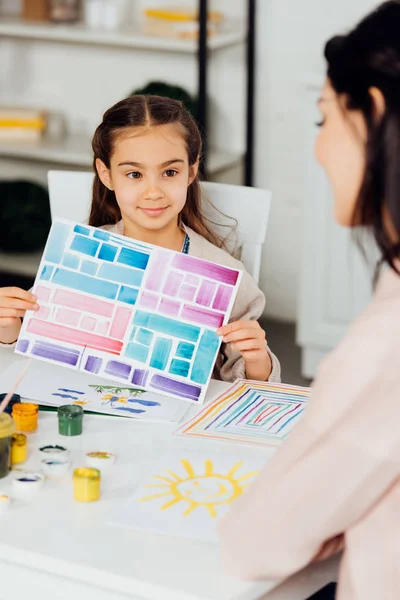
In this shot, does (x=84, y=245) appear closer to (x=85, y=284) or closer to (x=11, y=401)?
(x=85, y=284)

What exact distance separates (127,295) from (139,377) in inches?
4.9

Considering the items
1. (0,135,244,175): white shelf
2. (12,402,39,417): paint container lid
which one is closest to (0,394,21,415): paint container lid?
(12,402,39,417): paint container lid

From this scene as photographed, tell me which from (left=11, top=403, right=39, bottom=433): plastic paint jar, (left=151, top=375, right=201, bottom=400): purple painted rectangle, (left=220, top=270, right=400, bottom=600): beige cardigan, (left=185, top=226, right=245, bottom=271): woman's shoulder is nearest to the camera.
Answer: (left=220, top=270, right=400, bottom=600): beige cardigan

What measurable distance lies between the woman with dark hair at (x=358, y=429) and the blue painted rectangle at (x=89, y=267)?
59 cm

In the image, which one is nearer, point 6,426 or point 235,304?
point 6,426

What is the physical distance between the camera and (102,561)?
1.01 metres

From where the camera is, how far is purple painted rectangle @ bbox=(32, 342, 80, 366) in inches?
59.3

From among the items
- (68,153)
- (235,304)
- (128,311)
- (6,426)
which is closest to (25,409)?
(6,426)

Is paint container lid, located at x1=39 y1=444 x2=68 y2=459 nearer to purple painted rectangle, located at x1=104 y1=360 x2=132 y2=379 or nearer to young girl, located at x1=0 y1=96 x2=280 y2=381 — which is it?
purple painted rectangle, located at x1=104 y1=360 x2=132 y2=379

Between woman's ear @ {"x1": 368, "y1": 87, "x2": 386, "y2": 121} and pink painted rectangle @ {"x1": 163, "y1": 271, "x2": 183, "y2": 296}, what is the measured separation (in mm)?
572

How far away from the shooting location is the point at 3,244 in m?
3.64

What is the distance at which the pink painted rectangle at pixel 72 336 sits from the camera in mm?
1498

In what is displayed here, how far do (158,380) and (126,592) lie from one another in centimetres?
52

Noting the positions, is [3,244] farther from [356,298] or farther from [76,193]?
[76,193]
